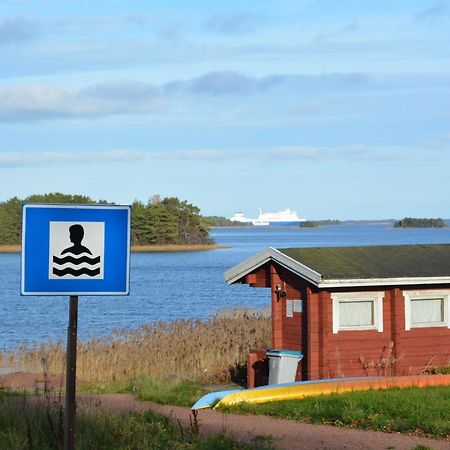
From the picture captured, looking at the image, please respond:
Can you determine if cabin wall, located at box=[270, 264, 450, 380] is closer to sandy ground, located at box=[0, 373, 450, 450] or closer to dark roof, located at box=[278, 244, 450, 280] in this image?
dark roof, located at box=[278, 244, 450, 280]

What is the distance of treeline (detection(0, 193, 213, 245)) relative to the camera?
A: 4850 inches

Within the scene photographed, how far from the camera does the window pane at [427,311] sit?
67.9 feet

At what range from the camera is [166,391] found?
18.5 metres

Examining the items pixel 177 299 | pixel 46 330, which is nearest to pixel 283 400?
pixel 46 330

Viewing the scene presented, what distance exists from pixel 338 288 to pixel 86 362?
26.4 feet

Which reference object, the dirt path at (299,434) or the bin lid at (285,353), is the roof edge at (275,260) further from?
the dirt path at (299,434)

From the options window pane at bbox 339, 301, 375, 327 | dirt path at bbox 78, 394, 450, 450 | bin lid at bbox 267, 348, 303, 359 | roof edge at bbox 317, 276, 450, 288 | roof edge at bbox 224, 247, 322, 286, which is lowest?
dirt path at bbox 78, 394, 450, 450

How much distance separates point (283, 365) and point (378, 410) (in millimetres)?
4836

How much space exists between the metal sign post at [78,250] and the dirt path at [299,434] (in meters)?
4.77

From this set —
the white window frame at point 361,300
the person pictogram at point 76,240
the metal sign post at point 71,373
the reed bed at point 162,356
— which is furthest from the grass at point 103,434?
the reed bed at point 162,356

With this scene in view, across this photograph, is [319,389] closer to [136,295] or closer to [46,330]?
[46,330]

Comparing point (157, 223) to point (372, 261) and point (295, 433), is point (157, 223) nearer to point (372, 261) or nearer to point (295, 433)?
point (372, 261)

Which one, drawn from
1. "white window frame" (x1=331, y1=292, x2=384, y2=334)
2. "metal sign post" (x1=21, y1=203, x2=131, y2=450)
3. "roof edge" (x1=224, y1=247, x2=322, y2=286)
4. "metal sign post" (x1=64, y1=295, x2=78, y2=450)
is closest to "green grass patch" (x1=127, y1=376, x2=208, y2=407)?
"roof edge" (x1=224, y1=247, x2=322, y2=286)

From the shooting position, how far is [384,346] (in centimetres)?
2027
